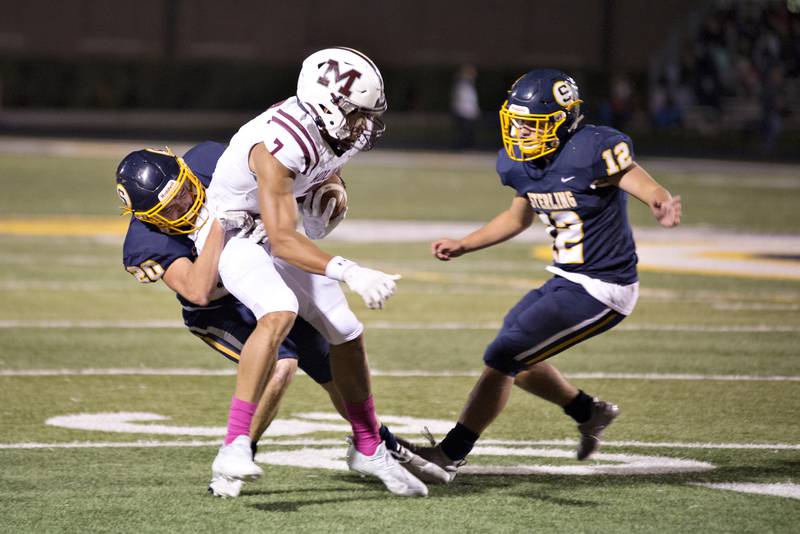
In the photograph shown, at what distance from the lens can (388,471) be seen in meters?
5.27

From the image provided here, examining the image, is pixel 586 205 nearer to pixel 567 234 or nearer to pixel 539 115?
pixel 567 234

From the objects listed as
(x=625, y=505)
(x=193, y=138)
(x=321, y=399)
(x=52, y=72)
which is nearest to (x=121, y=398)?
(x=321, y=399)

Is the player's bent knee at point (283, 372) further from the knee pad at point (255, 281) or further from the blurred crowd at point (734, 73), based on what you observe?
the blurred crowd at point (734, 73)

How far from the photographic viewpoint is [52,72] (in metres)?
41.6

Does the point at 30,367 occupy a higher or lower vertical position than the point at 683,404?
lower

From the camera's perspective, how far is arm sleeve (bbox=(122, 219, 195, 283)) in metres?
5.42

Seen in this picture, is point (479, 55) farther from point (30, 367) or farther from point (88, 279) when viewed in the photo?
point (30, 367)

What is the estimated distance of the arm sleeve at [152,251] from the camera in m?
5.42

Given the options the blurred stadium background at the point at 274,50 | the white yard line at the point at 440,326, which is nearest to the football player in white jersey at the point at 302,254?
the white yard line at the point at 440,326

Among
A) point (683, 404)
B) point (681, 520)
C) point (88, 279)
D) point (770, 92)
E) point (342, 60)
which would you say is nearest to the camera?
point (681, 520)

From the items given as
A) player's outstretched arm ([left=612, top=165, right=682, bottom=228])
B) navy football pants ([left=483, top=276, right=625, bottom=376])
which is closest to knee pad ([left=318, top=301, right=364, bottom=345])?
navy football pants ([left=483, top=276, right=625, bottom=376])

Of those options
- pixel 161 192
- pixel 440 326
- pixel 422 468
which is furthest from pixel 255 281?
pixel 440 326

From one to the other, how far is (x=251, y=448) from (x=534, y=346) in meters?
1.16

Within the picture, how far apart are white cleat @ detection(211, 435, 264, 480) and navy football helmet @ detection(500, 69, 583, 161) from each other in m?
1.62
